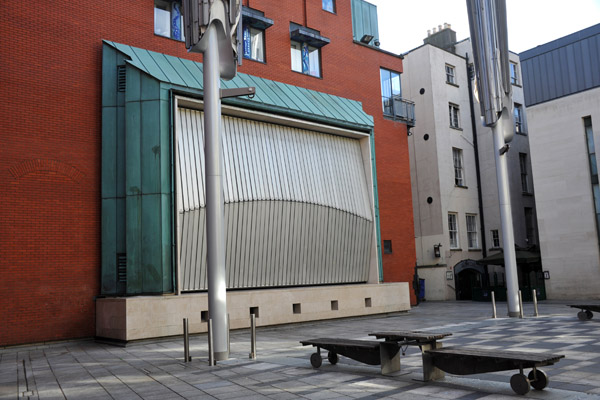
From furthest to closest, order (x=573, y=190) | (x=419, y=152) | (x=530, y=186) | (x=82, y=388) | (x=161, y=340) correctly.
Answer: (x=530, y=186) < (x=419, y=152) < (x=573, y=190) < (x=161, y=340) < (x=82, y=388)

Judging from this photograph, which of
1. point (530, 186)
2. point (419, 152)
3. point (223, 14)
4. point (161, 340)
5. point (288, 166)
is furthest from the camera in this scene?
point (530, 186)

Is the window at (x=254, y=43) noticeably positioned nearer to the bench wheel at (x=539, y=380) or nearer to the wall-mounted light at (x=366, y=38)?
the wall-mounted light at (x=366, y=38)

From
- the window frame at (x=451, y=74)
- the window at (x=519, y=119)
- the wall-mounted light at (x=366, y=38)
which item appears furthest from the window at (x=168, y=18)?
the window at (x=519, y=119)

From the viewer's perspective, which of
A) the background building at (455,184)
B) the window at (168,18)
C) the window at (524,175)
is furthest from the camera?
the window at (524,175)

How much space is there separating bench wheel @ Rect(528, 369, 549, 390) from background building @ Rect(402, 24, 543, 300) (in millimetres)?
23837

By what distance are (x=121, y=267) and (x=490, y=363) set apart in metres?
11.7

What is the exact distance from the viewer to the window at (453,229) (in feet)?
103

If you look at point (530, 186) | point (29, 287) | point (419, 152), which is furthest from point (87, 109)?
point (530, 186)

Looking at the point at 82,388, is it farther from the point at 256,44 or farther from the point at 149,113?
the point at 256,44

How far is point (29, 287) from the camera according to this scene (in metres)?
14.3

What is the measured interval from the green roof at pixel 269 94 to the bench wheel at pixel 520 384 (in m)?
12.8

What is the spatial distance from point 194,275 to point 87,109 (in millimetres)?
5982

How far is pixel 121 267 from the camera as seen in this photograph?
1561cm

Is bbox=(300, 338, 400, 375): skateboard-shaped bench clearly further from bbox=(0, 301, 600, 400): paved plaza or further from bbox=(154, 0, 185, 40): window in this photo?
bbox=(154, 0, 185, 40): window
